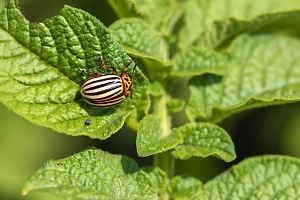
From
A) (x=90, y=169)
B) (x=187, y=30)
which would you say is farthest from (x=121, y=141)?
(x=90, y=169)

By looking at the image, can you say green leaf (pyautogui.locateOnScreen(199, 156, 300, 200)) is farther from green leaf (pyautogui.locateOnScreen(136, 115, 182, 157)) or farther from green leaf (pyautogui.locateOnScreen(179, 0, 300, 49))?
green leaf (pyautogui.locateOnScreen(179, 0, 300, 49))

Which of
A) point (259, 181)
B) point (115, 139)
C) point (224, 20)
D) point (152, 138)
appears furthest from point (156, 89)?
point (115, 139)

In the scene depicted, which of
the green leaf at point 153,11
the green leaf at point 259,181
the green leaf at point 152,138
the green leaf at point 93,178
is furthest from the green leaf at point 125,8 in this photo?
the green leaf at point 259,181

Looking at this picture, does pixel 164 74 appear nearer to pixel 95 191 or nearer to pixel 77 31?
pixel 77 31

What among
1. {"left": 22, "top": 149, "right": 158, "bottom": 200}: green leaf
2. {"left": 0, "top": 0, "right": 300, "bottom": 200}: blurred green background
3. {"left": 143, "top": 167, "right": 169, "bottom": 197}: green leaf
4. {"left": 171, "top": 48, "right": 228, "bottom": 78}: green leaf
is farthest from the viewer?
{"left": 0, "top": 0, "right": 300, "bottom": 200}: blurred green background

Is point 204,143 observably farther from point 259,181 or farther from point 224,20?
point 224,20

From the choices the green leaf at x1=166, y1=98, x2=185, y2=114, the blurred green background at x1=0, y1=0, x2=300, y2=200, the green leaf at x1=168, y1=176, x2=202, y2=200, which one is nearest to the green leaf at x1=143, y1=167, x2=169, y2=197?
the green leaf at x1=168, y1=176, x2=202, y2=200
